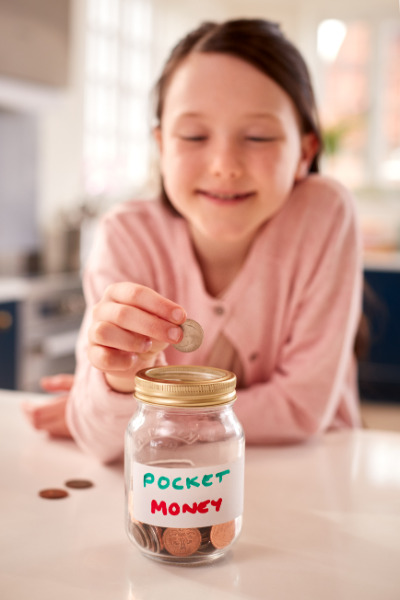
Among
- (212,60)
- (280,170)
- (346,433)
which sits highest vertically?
(212,60)

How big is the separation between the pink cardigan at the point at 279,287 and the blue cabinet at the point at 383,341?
2.79 m

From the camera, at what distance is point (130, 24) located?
14.2 feet

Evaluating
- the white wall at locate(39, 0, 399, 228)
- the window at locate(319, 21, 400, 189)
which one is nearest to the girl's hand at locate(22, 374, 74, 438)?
the white wall at locate(39, 0, 399, 228)

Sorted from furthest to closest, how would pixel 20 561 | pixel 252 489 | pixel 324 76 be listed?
pixel 324 76
pixel 252 489
pixel 20 561

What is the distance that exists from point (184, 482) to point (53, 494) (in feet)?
0.85

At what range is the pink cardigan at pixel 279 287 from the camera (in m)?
1.12

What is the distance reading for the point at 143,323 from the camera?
0.68 m

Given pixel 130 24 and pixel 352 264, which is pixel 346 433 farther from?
pixel 130 24

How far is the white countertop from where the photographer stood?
59 cm

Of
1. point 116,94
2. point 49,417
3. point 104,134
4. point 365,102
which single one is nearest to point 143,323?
point 49,417

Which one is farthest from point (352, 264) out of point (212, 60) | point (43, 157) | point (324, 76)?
point (324, 76)

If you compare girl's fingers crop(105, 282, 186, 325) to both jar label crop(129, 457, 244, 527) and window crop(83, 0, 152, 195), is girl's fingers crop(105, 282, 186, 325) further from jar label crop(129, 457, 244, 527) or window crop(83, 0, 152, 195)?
window crop(83, 0, 152, 195)

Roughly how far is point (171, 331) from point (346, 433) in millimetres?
532

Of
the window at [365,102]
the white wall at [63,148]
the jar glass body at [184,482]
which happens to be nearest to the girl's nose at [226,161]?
the jar glass body at [184,482]
